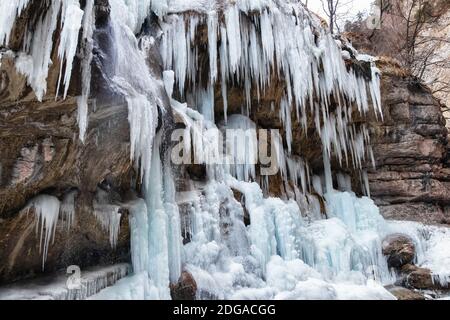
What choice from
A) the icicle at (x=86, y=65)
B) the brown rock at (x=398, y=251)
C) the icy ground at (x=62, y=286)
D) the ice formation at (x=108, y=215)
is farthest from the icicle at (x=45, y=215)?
the brown rock at (x=398, y=251)

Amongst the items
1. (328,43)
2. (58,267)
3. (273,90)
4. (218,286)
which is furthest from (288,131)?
(58,267)

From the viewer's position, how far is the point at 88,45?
162 inches

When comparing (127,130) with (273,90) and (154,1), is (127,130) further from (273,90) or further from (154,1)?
(273,90)

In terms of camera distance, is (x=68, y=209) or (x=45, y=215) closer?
(x=45, y=215)

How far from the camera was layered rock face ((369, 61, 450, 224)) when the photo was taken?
1034 cm

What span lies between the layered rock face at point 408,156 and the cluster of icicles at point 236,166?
0.57 m

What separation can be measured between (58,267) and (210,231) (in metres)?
2.10

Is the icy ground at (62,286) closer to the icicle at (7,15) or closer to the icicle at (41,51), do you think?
the icicle at (41,51)

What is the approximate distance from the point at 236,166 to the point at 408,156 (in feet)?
16.5

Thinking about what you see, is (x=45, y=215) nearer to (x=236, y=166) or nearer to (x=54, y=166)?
(x=54, y=166)

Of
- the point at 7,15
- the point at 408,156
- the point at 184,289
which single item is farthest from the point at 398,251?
the point at 7,15

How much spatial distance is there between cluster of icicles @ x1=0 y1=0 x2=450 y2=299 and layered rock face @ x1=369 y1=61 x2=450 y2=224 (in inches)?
22.3

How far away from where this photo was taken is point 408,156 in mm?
10477

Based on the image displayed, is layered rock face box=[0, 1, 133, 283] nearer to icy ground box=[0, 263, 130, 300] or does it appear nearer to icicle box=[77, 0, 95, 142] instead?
icicle box=[77, 0, 95, 142]
